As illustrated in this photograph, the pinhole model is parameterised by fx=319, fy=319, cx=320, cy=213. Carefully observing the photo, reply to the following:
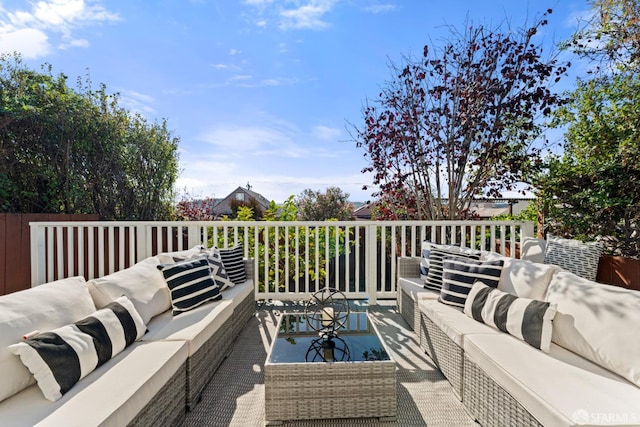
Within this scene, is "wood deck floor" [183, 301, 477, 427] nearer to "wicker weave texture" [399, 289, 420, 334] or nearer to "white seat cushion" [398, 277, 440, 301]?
"wicker weave texture" [399, 289, 420, 334]

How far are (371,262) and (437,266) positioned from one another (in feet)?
3.75

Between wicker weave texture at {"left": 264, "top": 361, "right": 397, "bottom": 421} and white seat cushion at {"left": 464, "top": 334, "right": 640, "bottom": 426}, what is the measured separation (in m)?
0.54

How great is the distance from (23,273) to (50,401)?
3768mm

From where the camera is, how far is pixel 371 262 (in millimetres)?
4082

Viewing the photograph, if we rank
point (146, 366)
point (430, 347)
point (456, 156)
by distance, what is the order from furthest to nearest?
point (456, 156) < point (430, 347) < point (146, 366)

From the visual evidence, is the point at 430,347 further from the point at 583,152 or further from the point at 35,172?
the point at 35,172

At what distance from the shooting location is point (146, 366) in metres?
1.58

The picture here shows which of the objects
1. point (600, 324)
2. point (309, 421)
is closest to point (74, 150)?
point (309, 421)

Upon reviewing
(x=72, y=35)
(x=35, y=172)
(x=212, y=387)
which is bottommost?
(x=212, y=387)

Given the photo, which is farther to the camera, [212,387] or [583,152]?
[583,152]

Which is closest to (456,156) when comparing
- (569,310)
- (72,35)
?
(569,310)

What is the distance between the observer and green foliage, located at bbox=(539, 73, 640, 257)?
299cm

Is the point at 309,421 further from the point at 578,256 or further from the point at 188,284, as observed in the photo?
the point at 578,256

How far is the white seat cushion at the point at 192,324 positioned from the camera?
6.45 ft
